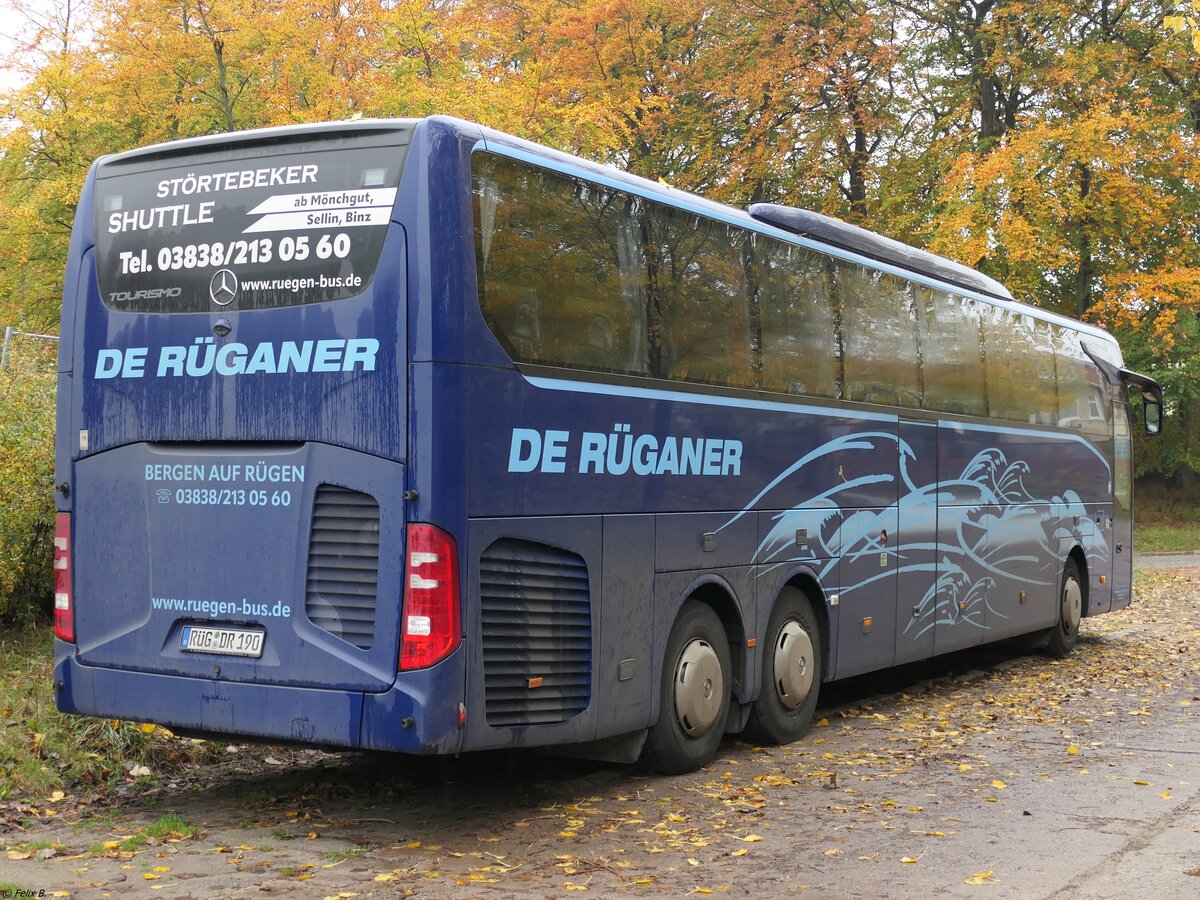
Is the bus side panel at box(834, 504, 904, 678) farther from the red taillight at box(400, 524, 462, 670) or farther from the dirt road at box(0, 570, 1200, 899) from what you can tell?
the red taillight at box(400, 524, 462, 670)

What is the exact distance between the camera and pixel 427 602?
6.48 m

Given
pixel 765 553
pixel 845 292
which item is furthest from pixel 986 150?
pixel 765 553

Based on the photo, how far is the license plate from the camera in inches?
269

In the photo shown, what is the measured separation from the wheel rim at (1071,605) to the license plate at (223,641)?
11214 mm

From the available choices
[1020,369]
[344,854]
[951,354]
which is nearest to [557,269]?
[344,854]

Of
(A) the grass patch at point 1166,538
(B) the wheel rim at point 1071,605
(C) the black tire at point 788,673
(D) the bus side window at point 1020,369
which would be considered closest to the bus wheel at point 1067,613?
(B) the wheel rim at point 1071,605

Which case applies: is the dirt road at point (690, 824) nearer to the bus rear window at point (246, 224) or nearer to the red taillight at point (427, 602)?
the red taillight at point (427, 602)

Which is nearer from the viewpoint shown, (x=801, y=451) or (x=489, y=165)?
(x=489, y=165)

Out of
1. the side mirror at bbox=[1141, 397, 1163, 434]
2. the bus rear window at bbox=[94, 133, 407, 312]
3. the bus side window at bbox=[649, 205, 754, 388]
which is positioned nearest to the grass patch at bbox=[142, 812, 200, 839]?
the bus rear window at bbox=[94, 133, 407, 312]

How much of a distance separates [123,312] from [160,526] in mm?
1171

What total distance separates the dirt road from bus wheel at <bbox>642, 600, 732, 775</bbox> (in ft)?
0.52

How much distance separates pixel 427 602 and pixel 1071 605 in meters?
11.3

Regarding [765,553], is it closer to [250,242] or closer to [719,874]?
[719,874]

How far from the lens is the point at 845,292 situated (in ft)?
35.4
